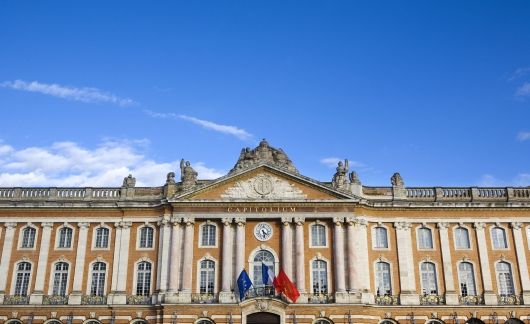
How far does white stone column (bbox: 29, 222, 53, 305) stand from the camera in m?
38.3

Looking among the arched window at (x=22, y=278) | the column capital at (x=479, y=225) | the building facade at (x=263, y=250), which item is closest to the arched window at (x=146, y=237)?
the building facade at (x=263, y=250)

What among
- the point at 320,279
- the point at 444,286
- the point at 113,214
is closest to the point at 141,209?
the point at 113,214

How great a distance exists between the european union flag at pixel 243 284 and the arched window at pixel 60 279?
1175 cm

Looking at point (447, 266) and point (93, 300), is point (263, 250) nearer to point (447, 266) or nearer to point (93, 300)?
point (93, 300)

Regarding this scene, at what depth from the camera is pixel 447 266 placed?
39.1 meters

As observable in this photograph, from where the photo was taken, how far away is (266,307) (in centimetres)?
3669

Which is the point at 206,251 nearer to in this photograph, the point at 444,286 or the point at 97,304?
the point at 97,304

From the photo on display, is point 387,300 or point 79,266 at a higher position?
point 79,266

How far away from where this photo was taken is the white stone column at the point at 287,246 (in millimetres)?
38219

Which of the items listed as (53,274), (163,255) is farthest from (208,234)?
(53,274)

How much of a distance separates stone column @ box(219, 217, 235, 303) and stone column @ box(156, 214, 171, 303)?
146 inches

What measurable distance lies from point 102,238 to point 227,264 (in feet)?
29.5

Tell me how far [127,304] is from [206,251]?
6035mm

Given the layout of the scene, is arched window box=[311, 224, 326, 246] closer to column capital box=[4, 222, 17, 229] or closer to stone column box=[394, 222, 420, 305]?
stone column box=[394, 222, 420, 305]
